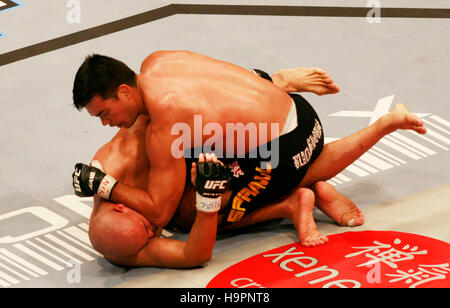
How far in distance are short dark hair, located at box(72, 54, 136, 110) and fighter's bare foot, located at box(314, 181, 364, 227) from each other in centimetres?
112

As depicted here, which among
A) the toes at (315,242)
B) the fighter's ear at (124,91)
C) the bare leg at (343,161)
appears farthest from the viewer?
the bare leg at (343,161)

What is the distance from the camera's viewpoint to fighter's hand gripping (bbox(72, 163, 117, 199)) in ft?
14.6

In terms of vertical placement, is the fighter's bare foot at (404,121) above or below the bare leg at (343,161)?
above

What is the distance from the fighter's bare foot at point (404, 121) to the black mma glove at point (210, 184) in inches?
35.8

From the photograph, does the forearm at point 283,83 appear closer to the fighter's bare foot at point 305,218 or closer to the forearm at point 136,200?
the fighter's bare foot at point 305,218

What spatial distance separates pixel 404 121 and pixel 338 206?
0.51 meters

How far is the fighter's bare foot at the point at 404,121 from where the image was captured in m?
4.70

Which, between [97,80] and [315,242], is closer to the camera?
[97,80]

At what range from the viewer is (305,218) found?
467 centimetres

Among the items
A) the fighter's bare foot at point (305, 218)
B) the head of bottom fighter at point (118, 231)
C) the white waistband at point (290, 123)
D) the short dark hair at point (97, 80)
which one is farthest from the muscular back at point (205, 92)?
the head of bottom fighter at point (118, 231)

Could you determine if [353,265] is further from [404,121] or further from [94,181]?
[94,181]

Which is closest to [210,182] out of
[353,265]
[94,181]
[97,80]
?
[94,181]

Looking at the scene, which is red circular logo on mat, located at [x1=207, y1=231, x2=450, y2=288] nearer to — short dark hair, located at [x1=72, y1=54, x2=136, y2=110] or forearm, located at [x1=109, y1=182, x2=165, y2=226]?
forearm, located at [x1=109, y1=182, x2=165, y2=226]

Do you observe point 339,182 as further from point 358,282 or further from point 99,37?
point 99,37
